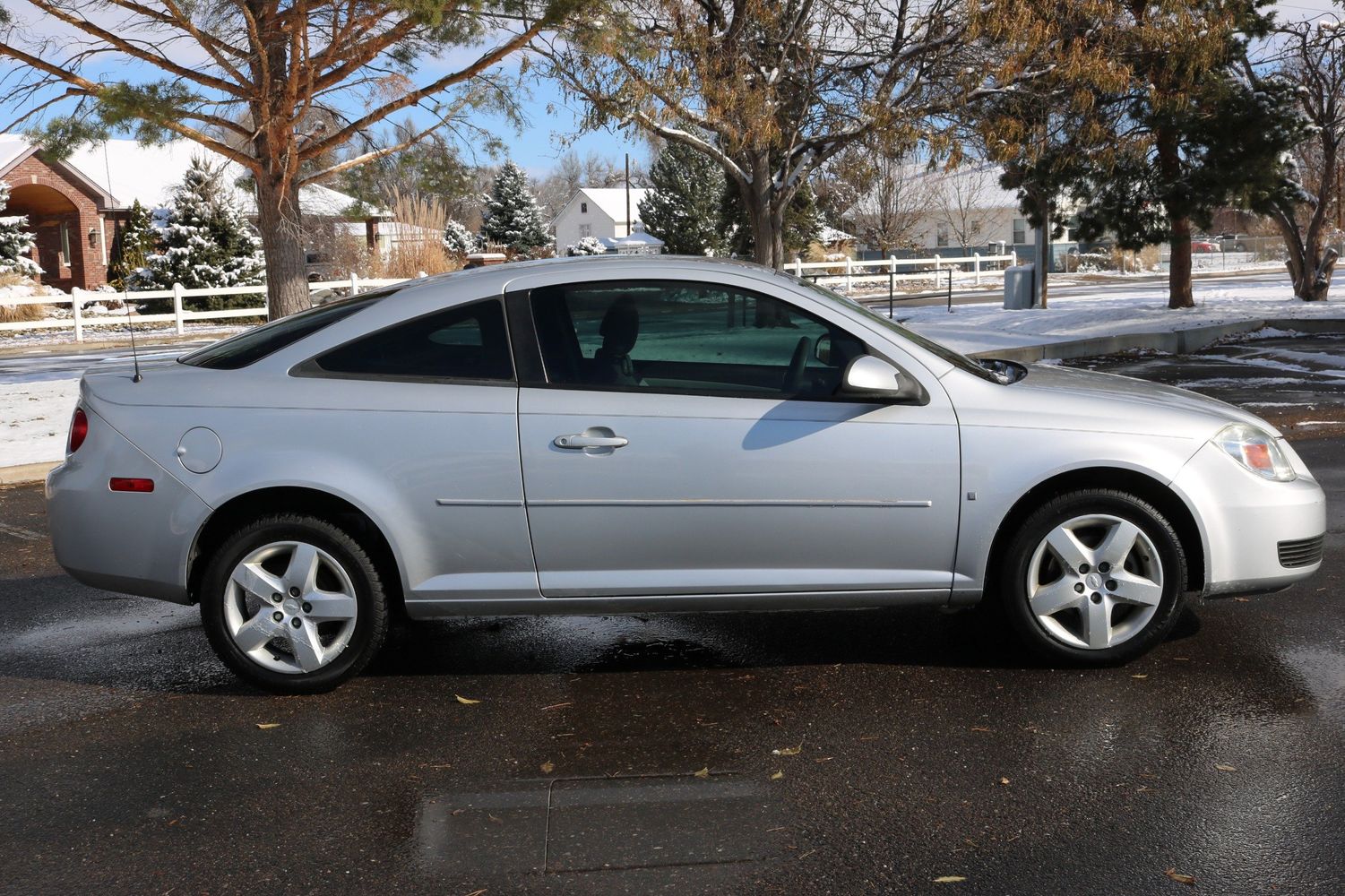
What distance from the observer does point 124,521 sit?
4.85 meters

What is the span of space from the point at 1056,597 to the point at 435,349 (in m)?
2.53

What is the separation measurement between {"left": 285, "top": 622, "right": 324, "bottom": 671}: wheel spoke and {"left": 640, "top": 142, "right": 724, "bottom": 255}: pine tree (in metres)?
44.6

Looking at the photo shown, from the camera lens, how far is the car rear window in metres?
5.00

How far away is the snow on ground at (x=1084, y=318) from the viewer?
63.6 ft

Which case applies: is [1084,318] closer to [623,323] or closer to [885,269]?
[623,323]

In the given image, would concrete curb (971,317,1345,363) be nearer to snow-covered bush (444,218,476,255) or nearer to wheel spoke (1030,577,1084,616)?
wheel spoke (1030,577,1084,616)

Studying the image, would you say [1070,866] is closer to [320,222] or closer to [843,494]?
A: [843,494]

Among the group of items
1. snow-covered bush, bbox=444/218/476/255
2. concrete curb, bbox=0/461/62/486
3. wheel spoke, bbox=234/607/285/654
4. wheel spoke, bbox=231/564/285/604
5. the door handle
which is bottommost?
concrete curb, bbox=0/461/62/486

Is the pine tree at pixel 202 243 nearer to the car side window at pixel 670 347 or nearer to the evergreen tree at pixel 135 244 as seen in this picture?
the evergreen tree at pixel 135 244

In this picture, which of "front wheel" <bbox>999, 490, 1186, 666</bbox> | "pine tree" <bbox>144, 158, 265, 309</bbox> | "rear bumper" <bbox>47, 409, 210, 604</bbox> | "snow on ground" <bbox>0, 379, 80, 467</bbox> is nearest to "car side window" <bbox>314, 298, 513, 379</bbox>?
"rear bumper" <bbox>47, 409, 210, 604</bbox>

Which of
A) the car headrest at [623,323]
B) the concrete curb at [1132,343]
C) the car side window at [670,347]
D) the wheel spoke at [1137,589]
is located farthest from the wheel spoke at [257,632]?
the concrete curb at [1132,343]

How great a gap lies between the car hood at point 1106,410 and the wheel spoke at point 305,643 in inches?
101

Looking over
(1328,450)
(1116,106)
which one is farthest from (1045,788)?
(1116,106)

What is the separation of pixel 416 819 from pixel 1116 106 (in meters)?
19.8
